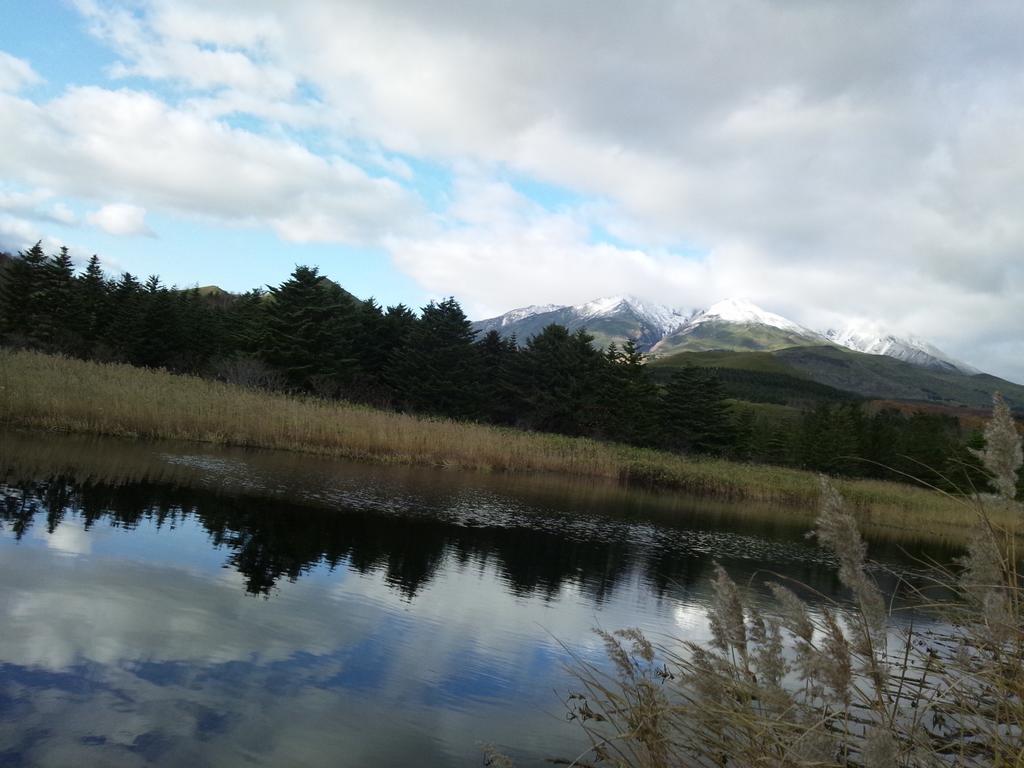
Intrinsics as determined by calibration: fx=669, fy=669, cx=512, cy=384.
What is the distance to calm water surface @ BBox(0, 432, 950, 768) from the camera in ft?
13.8

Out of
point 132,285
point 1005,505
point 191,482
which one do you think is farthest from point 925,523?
point 132,285

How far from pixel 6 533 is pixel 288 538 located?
10.6 ft

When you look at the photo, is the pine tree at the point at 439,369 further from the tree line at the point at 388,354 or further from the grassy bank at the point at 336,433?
the grassy bank at the point at 336,433

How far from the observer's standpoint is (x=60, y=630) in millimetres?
5180

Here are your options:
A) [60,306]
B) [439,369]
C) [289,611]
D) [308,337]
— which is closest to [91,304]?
[60,306]

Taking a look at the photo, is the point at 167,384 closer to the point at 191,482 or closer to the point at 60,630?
the point at 191,482

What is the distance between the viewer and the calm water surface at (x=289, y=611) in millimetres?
4207

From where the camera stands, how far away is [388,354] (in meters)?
40.5

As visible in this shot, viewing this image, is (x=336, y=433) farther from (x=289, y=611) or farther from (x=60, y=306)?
(x=60, y=306)

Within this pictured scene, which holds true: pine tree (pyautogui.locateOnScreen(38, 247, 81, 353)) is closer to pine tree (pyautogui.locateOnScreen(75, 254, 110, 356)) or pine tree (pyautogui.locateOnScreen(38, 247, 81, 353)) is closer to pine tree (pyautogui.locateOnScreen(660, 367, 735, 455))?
pine tree (pyautogui.locateOnScreen(75, 254, 110, 356))

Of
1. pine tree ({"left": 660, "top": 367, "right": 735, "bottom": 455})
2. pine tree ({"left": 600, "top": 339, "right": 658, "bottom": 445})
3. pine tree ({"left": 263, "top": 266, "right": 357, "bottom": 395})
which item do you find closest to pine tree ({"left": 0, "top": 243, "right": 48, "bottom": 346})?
pine tree ({"left": 263, "top": 266, "right": 357, "bottom": 395})

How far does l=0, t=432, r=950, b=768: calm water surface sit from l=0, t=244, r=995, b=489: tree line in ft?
75.1

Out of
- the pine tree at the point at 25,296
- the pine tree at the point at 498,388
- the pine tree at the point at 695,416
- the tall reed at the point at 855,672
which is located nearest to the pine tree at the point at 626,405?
the pine tree at the point at 695,416

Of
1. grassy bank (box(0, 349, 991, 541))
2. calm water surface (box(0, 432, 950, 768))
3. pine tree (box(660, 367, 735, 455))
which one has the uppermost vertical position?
pine tree (box(660, 367, 735, 455))
